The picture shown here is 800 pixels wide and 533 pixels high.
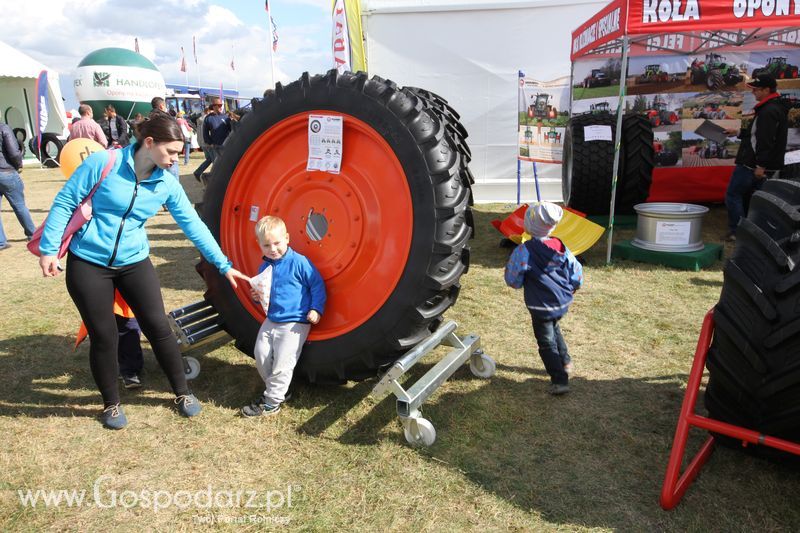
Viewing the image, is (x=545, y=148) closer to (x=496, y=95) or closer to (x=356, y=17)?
(x=496, y=95)

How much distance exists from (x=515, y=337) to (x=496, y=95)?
21.0 ft

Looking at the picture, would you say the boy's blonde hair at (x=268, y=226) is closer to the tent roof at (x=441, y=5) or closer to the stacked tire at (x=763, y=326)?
the stacked tire at (x=763, y=326)

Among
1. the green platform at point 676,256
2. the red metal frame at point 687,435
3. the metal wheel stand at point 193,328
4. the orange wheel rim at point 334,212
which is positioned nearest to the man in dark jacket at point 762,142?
the green platform at point 676,256

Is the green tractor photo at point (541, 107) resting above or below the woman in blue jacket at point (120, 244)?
above

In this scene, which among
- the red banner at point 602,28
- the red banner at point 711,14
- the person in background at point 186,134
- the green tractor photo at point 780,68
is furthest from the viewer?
the person in background at point 186,134

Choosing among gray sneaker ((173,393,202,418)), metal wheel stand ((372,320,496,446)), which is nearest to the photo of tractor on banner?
metal wheel stand ((372,320,496,446))

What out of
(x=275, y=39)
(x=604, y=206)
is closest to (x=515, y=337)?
(x=604, y=206)

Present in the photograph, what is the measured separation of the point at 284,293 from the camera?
289cm

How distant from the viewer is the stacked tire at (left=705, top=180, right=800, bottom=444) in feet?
6.01

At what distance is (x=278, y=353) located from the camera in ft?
9.52

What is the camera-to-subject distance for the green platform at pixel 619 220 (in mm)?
6898

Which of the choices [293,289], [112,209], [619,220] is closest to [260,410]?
[293,289]

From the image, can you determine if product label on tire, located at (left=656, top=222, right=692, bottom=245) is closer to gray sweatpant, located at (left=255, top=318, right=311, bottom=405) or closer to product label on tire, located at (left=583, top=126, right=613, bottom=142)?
product label on tire, located at (left=583, top=126, right=613, bottom=142)

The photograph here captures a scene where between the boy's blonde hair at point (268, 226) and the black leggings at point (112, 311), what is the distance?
2.04ft
